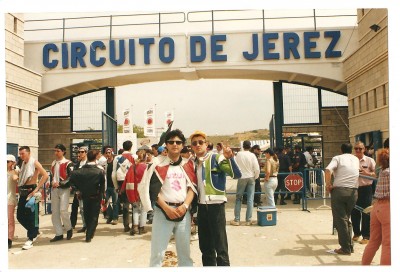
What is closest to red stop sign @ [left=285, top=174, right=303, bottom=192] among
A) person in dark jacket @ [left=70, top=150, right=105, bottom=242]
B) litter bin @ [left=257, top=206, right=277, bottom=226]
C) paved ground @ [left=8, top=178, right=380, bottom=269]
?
paved ground @ [left=8, top=178, right=380, bottom=269]

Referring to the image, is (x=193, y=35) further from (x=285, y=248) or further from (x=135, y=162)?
(x=285, y=248)

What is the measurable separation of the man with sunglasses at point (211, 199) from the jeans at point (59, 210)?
141 inches

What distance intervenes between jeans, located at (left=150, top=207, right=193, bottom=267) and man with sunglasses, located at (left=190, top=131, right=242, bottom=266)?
46cm

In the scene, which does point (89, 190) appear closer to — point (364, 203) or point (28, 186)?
point (28, 186)

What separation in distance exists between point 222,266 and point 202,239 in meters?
0.39

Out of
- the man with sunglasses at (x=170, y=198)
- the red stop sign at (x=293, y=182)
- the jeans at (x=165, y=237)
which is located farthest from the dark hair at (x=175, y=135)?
the red stop sign at (x=293, y=182)

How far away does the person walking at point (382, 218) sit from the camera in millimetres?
4355

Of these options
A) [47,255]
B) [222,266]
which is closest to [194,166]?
[222,266]

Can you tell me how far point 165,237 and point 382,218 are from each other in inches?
101

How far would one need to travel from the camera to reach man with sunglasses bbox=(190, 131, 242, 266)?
4.43 meters

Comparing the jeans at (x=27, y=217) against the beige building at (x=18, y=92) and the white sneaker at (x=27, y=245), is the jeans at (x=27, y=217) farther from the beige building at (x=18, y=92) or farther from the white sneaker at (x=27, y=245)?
the beige building at (x=18, y=92)

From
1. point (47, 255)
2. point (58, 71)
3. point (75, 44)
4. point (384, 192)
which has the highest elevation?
point (75, 44)

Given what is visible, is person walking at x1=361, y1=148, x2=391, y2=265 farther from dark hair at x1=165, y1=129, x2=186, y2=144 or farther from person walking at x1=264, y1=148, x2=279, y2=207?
person walking at x1=264, y1=148, x2=279, y2=207

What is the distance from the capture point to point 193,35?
14.2 m
